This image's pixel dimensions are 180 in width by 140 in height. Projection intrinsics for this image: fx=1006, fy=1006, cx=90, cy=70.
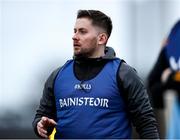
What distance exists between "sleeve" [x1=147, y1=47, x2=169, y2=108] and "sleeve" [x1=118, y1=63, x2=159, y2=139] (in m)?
1.28

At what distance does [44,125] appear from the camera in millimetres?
5457

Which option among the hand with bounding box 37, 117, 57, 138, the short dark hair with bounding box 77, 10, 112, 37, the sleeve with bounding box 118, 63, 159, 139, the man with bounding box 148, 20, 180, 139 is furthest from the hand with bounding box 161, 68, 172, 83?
the hand with bounding box 37, 117, 57, 138

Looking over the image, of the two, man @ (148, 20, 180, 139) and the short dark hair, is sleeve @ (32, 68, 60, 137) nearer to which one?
the short dark hair

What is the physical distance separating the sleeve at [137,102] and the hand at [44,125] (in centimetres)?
43

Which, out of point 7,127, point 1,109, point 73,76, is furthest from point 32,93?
point 73,76

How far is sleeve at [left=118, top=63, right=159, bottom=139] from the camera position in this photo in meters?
5.43

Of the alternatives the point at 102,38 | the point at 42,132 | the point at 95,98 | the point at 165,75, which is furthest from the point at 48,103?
the point at 165,75

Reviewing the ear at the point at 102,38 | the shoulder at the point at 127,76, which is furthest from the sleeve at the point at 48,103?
the shoulder at the point at 127,76

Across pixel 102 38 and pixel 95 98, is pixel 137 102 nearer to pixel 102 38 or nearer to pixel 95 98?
pixel 95 98

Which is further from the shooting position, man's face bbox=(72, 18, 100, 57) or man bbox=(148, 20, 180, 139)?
man bbox=(148, 20, 180, 139)

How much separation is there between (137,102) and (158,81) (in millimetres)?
1390

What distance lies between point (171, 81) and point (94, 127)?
1.37 meters

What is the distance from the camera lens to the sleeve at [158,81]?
22.2 ft

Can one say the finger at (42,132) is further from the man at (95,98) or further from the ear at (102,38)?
the ear at (102,38)
